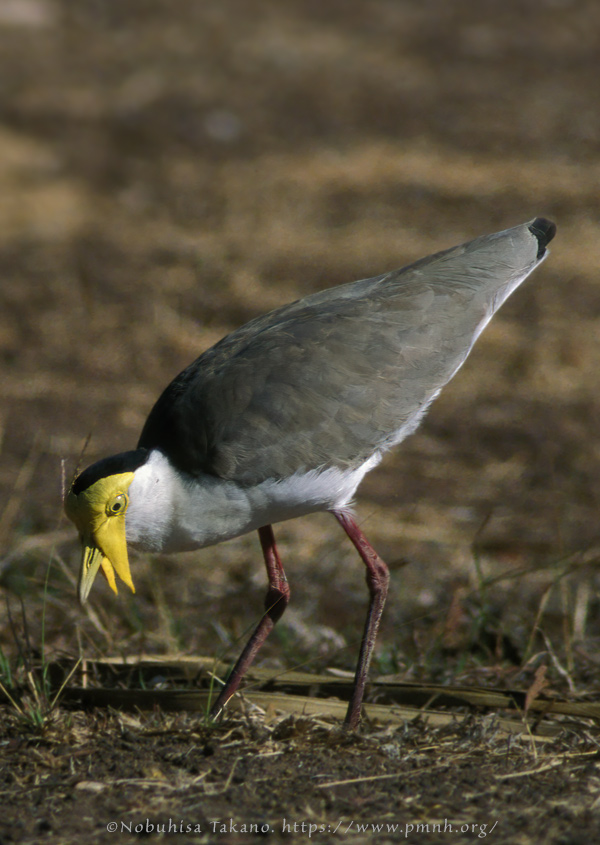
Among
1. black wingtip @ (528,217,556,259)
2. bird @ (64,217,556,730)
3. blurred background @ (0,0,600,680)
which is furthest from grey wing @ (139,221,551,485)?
blurred background @ (0,0,600,680)

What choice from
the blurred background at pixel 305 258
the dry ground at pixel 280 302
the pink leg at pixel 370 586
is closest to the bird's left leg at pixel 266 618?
the dry ground at pixel 280 302

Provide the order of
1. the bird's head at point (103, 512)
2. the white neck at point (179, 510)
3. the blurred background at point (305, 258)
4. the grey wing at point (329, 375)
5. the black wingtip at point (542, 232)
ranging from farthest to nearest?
1. the blurred background at point (305, 258)
2. the black wingtip at point (542, 232)
3. the grey wing at point (329, 375)
4. the white neck at point (179, 510)
5. the bird's head at point (103, 512)

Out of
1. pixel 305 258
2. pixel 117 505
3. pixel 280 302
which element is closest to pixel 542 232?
pixel 117 505

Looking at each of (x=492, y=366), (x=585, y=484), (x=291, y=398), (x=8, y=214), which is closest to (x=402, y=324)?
(x=291, y=398)

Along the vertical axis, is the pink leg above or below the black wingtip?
below

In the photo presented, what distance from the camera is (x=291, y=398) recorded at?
3730mm

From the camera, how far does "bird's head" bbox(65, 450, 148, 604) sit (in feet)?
11.2

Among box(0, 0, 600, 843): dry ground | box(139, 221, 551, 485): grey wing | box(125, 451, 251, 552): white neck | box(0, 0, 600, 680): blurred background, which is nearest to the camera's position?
box(0, 0, 600, 843): dry ground

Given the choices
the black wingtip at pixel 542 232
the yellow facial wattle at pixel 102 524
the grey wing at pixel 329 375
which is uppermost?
the black wingtip at pixel 542 232

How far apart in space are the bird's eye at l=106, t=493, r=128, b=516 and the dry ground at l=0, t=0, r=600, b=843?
34 centimetres

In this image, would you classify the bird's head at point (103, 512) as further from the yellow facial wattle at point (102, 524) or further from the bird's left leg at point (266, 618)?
the bird's left leg at point (266, 618)

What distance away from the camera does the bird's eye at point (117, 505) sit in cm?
345

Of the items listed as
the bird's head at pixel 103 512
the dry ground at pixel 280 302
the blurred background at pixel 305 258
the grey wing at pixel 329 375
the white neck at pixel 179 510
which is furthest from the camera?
the blurred background at pixel 305 258

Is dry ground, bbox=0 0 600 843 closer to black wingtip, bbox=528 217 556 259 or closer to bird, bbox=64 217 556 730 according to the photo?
bird, bbox=64 217 556 730
